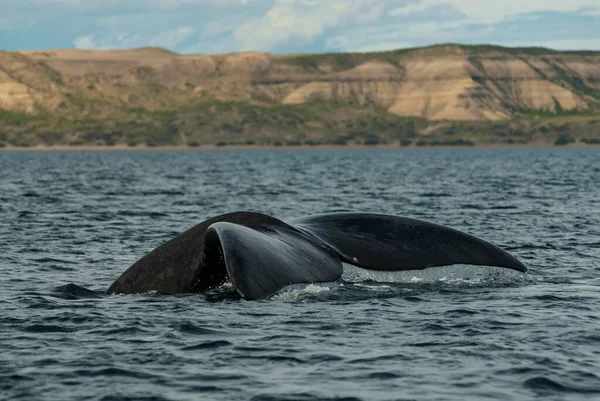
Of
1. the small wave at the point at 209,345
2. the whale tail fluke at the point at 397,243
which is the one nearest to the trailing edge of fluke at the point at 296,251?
the whale tail fluke at the point at 397,243

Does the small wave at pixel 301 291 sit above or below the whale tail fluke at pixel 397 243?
below

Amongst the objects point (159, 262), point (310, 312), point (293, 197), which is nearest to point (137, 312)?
point (159, 262)

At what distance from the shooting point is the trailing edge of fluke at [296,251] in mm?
11148

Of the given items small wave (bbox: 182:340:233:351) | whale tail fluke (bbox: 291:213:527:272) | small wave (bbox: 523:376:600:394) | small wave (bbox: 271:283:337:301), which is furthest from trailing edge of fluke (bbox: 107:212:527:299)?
small wave (bbox: 523:376:600:394)

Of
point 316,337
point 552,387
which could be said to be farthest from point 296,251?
point 552,387

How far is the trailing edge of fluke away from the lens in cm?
1115

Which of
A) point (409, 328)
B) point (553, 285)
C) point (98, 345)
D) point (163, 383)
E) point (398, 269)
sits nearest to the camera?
point (163, 383)

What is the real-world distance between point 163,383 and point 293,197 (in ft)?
111

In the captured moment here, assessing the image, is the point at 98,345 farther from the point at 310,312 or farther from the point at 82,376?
the point at 310,312

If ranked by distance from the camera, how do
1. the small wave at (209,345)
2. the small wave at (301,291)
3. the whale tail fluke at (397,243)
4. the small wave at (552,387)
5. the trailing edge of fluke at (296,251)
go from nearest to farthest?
the small wave at (552,387)
the small wave at (209,345)
the trailing edge of fluke at (296,251)
the small wave at (301,291)
the whale tail fluke at (397,243)

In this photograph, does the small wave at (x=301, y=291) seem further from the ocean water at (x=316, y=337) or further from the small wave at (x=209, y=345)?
the small wave at (x=209, y=345)

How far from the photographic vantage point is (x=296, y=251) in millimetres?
11711

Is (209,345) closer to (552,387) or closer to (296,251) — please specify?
(296,251)

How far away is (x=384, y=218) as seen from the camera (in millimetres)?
13266
